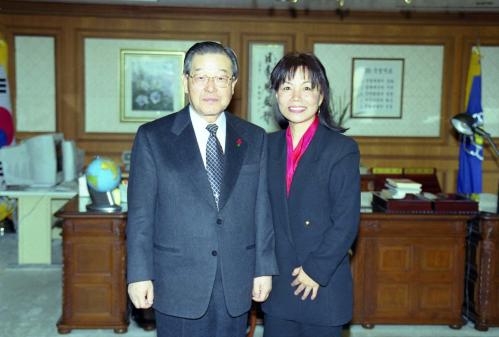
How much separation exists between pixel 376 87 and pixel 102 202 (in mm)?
4278

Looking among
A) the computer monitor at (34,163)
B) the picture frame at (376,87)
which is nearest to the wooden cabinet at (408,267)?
the computer monitor at (34,163)

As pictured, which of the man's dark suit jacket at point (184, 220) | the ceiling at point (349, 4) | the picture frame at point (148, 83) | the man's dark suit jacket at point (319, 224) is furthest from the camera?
the picture frame at point (148, 83)

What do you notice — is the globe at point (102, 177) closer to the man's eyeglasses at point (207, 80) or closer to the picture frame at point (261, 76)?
the man's eyeglasses at point (207, 80)

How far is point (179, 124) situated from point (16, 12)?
214 inches

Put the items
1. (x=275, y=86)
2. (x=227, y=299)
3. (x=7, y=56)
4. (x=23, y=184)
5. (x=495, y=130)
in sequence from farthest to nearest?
(x=495, y=130), (x=7, y=56), (x=23, y=184), (x=275, y=86), (x=227, y=299)

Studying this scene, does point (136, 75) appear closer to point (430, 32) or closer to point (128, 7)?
point (128, 7)

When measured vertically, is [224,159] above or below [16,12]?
below

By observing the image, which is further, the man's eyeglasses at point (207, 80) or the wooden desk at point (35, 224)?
the wooden desk at point (35, 224)

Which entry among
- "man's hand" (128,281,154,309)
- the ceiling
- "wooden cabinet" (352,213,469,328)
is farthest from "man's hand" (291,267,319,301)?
the ceiling

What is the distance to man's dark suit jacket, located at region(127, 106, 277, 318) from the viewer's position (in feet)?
6.47

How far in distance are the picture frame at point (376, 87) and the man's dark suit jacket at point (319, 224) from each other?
494 cm

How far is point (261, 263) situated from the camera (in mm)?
2127

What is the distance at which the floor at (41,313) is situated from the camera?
3.76 metres

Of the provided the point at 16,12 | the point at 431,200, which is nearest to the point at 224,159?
the point at 431,200
